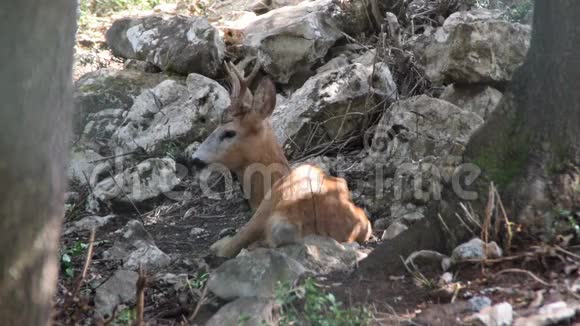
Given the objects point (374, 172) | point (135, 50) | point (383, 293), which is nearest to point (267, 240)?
point (374, 172)

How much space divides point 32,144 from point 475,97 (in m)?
6.29

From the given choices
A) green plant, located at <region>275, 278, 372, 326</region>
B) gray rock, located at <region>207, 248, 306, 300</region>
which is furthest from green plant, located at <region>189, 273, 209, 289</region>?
green plant, located at <region>275, 278, 372, 326</region>

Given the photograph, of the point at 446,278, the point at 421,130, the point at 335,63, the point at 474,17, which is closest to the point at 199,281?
the point at 446,278

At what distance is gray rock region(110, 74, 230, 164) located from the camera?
1035 centimetres

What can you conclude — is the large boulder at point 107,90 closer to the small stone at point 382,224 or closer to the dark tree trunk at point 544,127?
the small stone at point 382,224

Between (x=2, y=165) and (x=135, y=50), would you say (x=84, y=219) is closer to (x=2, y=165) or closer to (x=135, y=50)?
(x=135, y=50)

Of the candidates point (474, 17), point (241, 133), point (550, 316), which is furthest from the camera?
point (474, 17)

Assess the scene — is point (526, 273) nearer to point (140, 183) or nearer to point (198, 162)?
point (198, 162)

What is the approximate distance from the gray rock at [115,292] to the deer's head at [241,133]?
7.66ft

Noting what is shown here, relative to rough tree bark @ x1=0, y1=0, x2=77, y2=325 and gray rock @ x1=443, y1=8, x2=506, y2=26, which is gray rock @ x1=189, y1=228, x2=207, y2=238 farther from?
rough tree bark @ x1=0, y1=0, x2=77, y2=325

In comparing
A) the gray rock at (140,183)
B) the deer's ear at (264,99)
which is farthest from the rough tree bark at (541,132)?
the gray rock at (140,183)

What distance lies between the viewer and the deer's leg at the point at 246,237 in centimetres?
754

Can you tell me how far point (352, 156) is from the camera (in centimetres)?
962

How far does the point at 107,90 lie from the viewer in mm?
11477
